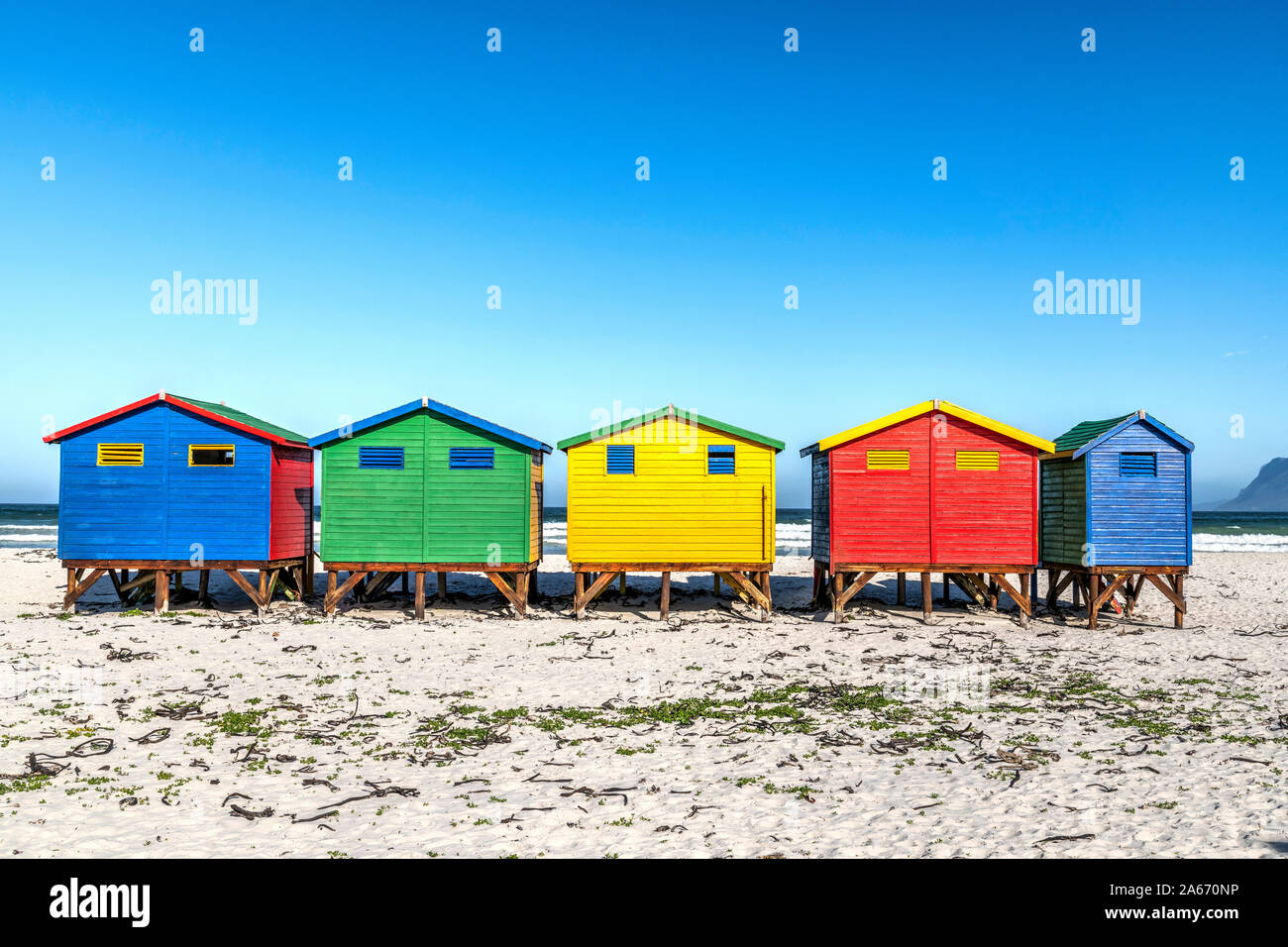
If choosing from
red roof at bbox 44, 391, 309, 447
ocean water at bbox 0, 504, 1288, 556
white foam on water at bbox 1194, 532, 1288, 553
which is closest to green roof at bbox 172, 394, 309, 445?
red roof at bbox 44, 391, 309, 447

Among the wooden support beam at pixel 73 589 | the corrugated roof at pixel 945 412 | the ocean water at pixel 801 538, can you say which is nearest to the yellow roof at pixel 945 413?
the corrugated roof at pixel 945 412

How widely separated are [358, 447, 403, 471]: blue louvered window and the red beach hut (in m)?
10.4

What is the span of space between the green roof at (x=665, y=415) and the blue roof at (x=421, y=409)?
1.04 m

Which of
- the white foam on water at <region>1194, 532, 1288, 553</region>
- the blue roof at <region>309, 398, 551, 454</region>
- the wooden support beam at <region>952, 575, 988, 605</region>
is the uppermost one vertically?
the blue roof at <region>309, 398, 551, 454</region>

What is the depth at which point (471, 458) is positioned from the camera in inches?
767

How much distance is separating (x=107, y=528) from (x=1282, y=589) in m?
34.6

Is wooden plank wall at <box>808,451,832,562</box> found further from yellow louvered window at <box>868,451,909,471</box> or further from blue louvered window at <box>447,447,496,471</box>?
blue louvered window at <box>447,447,496,471</box>

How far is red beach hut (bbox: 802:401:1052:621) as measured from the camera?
63.1ft

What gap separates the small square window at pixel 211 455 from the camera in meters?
19.3

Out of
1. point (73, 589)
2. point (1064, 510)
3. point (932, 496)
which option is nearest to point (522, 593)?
point (932, 496)

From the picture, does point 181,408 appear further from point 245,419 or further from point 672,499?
point 672,499

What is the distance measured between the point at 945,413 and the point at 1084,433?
13.6 ft

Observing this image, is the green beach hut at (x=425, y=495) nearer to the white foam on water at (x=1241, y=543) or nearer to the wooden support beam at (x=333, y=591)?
the wooden support beam at (x=333, y=591)
